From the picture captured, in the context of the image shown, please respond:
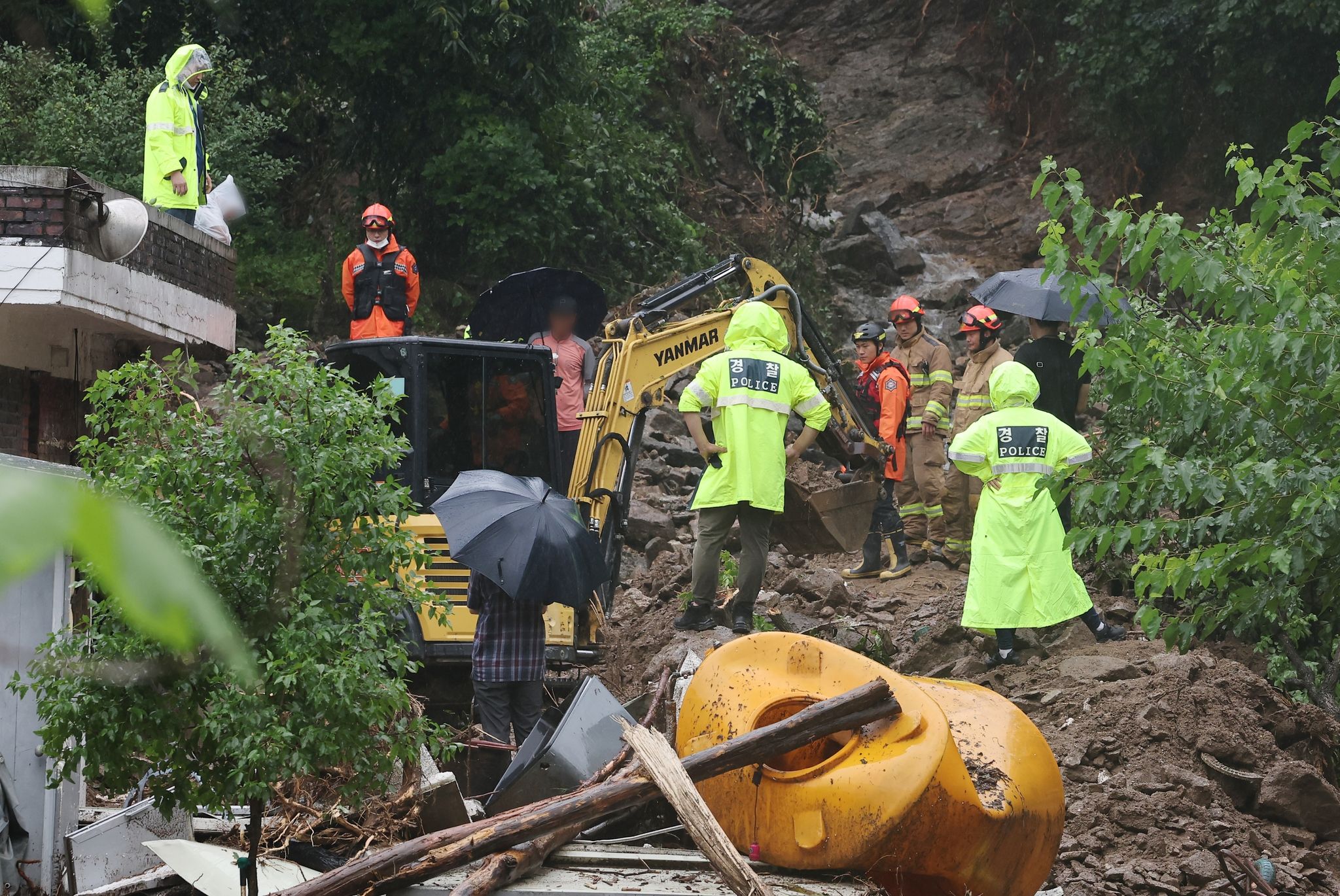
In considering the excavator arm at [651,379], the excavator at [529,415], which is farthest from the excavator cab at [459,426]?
the excavator arm at [651,379]

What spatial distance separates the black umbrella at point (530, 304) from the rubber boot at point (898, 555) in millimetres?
2904

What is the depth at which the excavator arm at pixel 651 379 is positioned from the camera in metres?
9.56

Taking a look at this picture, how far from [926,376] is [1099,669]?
14.0 ft

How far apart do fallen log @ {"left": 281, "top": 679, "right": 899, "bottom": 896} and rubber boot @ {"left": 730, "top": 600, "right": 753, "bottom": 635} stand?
143 inches

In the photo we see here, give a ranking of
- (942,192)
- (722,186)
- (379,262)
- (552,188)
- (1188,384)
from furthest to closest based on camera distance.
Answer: (942,192)
(722,186)
(552,188)
(379,262)
(1188,384)

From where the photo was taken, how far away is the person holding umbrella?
6.64 meters

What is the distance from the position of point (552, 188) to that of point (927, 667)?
8.81m

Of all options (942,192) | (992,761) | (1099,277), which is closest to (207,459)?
(992,761)

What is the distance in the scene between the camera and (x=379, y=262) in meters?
10.8

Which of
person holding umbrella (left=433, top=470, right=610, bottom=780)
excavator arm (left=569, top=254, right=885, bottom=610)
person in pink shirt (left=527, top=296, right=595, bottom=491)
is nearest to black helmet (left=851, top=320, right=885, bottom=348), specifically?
excavator arm (left=569, top=254, right=885, bottom=610)

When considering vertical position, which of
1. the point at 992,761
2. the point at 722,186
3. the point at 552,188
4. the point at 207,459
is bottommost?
the point at 992,761

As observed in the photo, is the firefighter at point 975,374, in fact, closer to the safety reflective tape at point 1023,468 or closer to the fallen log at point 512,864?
the safety reflective tape at point 1023,468

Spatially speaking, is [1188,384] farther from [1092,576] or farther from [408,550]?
[1092,576]

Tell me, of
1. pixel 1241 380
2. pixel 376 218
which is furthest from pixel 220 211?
pixel 1241 380
